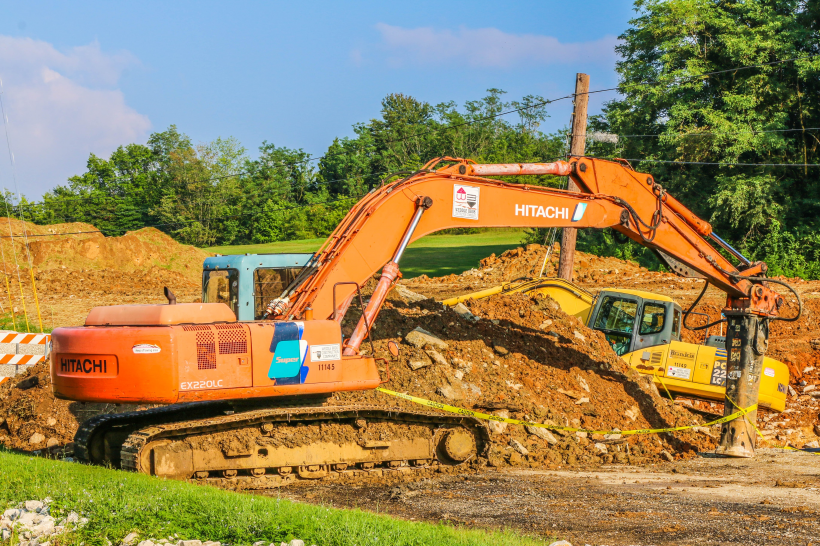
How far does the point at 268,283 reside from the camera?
37.0 feet

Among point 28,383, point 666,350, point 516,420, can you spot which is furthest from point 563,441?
point 28,383

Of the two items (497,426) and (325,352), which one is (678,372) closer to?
(497,426)

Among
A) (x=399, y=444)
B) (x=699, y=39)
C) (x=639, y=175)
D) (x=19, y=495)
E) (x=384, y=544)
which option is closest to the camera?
(x=384, y=544)

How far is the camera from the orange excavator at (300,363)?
7.61 m

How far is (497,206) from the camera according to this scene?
32.7 feet

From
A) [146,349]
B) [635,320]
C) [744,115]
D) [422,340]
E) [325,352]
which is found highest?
[744,115]

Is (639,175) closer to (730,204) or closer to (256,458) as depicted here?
(256,458)

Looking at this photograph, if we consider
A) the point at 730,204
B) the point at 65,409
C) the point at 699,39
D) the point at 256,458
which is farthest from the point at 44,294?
the point at 699,39

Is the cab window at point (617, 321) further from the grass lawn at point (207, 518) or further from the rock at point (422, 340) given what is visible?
the grass lawn at point (207, 518)

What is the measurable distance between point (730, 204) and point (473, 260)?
53.6 ft

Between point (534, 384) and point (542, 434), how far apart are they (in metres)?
1.35

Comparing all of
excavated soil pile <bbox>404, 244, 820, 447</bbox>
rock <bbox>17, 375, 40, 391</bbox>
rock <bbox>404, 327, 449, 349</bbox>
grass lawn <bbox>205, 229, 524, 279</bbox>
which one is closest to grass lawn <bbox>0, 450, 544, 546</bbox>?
rock <bbox>404, 327, 449, 349</bbox>

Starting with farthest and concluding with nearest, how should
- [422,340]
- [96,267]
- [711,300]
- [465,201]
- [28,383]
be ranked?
Answer: [96,267] < [711,300] < [28,383] < [422,340] < [465,201]

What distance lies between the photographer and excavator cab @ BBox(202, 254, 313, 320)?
11109mm
